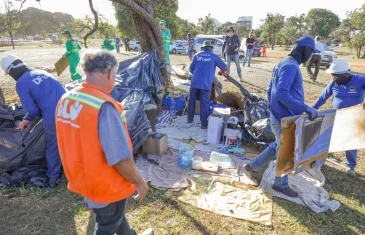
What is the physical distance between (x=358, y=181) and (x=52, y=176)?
4227mm

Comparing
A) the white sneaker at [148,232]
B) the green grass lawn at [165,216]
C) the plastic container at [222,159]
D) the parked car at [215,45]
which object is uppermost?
the parked car at [215,45]

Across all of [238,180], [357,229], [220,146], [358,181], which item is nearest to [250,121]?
[220,146]

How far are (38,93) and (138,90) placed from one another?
1898 mm

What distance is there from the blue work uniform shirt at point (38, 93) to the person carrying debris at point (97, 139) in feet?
6.15

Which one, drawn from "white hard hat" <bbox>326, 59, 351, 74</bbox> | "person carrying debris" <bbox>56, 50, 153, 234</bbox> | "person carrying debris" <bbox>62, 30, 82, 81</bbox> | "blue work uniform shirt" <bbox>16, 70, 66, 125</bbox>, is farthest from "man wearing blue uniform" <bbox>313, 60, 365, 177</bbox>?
"person carrying debris" <bbox>62, 30, 82, 81</bbox>

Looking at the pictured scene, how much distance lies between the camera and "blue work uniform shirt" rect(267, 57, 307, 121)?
8.60 ft

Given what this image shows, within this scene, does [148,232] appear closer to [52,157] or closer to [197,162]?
[197,162]

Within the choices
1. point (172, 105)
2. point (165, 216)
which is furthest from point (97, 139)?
point (172, 105)

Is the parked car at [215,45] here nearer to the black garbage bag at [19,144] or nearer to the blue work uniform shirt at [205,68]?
the blue work uniform shirt at [205,68]

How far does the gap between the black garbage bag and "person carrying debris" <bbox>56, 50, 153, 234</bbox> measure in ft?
7.03

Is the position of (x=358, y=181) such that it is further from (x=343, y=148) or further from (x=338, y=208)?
(x=338, y=208)

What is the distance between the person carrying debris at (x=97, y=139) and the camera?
1.35 m

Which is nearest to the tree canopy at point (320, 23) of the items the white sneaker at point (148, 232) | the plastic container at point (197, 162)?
the plastic container at point (197, 162)

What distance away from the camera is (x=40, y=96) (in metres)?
3.10
